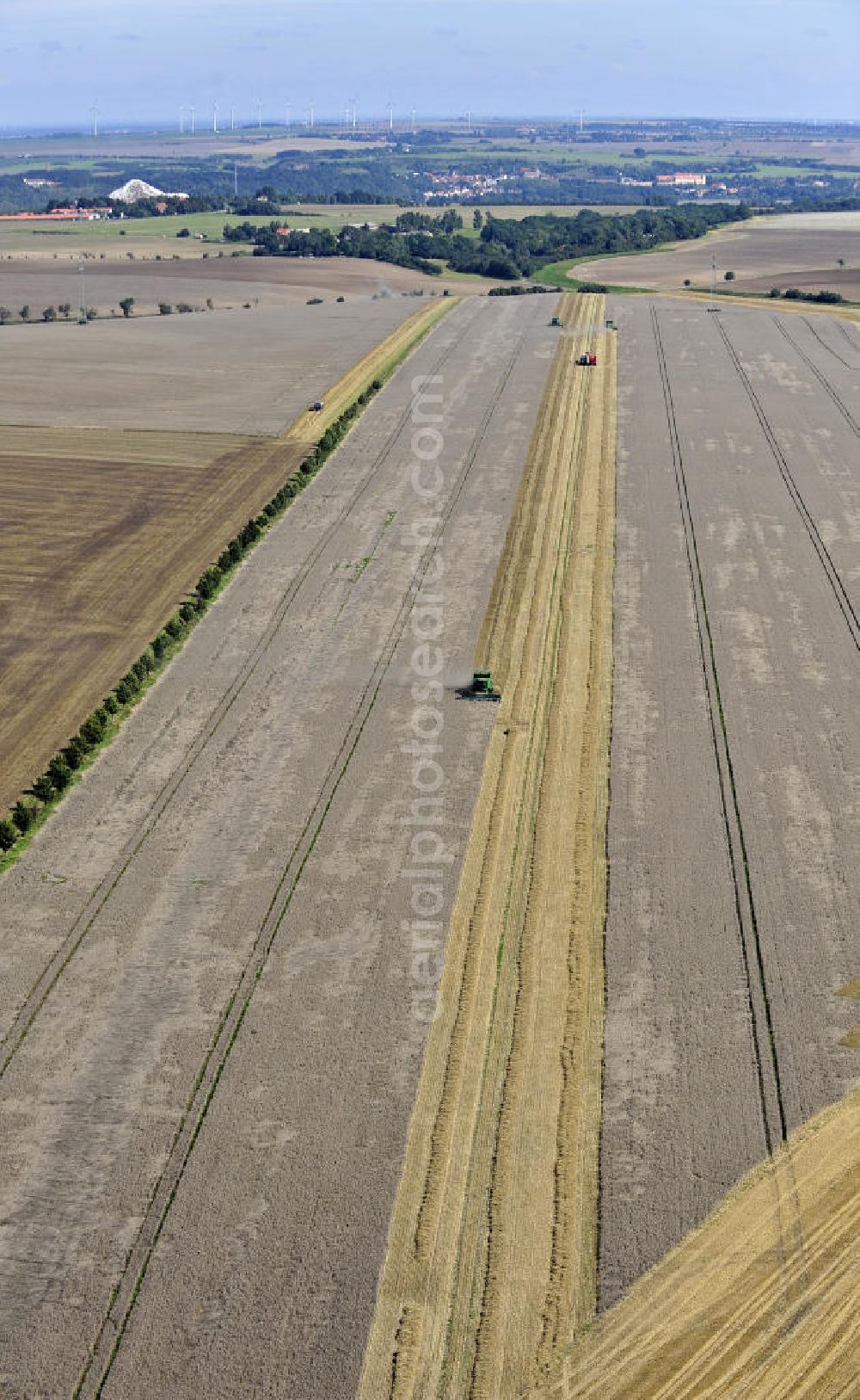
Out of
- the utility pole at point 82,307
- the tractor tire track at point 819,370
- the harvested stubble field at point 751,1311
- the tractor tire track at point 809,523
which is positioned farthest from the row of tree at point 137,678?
the utility pole at point 82,307

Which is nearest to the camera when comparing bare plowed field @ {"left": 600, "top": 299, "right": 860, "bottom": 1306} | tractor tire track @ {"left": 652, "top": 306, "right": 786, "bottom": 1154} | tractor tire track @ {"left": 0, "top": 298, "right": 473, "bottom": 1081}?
bare plowed field @ {"left": 600, "top": 299, "right": 860, "bottom": 1306}

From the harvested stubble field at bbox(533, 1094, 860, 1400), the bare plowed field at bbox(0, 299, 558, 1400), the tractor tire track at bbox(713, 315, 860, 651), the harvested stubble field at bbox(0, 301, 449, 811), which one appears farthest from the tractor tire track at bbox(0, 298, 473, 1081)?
the tractor tire track at bbox(713, 315, 860, 651)

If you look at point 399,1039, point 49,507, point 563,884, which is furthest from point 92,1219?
point 49,507

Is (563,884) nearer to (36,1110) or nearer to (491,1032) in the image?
(491,1032)

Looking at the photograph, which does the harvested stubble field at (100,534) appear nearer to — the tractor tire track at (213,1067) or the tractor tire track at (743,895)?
the tractor tire track at (213,1067)

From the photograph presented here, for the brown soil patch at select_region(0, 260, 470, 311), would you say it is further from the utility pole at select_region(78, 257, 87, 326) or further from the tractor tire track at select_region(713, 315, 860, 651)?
the tractor tire track at select_region(713, 315, 860, 651)

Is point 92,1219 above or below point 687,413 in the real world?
below
